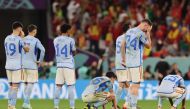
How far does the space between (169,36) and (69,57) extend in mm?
12083

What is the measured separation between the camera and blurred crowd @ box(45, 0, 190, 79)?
107 feet

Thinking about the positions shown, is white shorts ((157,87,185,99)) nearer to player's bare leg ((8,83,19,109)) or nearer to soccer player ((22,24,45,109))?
soccer player ((22,24,45,109))

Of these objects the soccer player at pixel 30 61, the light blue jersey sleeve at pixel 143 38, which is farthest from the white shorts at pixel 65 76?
the light blue jersey sleeve at pixel 143 38

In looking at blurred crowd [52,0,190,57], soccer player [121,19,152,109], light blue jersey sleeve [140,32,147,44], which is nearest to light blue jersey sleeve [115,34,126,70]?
soccer player [121,19,152,109]

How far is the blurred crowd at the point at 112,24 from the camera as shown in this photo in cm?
3262

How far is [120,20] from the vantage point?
3444 centimetres

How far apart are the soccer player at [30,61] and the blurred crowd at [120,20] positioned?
34.4 ft

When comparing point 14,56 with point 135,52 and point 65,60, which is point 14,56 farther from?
point 135,52

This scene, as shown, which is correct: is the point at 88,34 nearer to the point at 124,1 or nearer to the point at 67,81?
the point at 124,1

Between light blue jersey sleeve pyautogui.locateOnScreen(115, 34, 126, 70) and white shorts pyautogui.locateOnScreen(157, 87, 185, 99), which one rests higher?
light blue jersey sleeve pyautogui.locateOnScreen(115, 34, 126, 70)

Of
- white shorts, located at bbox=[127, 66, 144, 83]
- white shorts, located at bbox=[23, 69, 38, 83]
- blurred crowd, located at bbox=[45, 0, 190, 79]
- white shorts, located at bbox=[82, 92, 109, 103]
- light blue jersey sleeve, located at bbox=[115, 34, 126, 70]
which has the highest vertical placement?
blurred crowd, located at bbox=[45, 0, 190, 79]

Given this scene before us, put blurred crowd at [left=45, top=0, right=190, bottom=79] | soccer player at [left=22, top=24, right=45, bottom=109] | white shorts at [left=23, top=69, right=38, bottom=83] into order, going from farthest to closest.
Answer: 1. blurred crowd at [left=45, top=0, right=190, bottom=79]
2. white shorts at [left=23, top=69, right=38, bottom=83]
3. soccer player at [left=22, top=24, right=45, bottom=109]

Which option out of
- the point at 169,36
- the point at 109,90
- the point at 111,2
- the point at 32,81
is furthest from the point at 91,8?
the point at 109,90

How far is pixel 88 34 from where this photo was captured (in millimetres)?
34562
